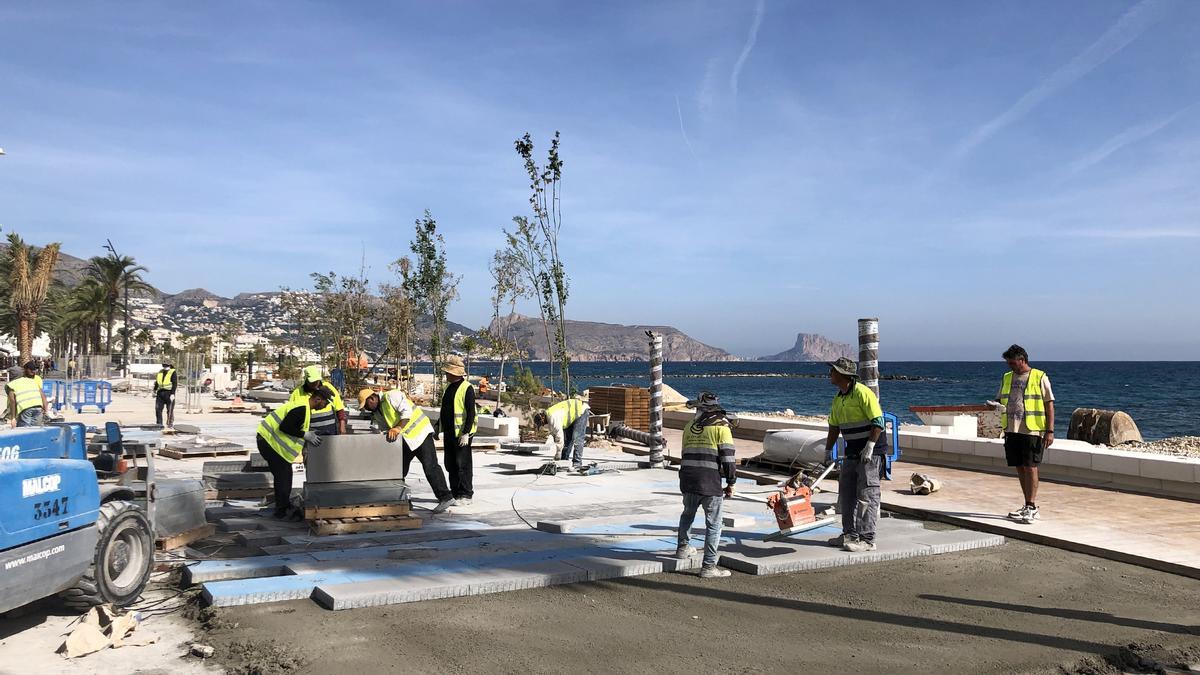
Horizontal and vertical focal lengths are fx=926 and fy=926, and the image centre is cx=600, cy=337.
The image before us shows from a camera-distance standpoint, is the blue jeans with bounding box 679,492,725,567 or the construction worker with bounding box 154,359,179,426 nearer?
the blue jeans with bounding box 679,492,725,567

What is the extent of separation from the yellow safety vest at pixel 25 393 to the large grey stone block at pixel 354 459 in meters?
6.65

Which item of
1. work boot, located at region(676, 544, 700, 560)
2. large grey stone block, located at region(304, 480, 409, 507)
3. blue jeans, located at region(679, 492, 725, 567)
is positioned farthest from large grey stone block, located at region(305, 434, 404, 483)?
blue jeans, located at region(679, 492, 725, 567)

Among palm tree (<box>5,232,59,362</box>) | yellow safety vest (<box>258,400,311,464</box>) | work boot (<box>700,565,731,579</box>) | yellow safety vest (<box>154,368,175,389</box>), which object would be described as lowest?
work boot (<box>700,565,731,579</box>)

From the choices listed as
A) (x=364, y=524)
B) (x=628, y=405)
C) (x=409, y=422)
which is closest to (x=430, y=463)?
(x=409, y=422)

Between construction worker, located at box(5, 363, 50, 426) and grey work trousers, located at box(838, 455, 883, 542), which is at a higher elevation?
construction worker, located at box(5, 363, 50, 426)

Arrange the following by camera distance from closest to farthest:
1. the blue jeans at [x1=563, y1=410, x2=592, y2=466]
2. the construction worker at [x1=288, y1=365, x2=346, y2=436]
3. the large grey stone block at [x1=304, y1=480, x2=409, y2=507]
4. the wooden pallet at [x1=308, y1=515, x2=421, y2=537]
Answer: the wooden pallet at [x1=308, y1=515, x2=421, y2=537]
the large grey stone block at [x1=304, y1=480, x2=409, y2=507]
the construction worker at [x1=288, y1=365, x2=346, y2=436]
the blue jeans at [x1=563, y1=410, x2=592, y2=466]

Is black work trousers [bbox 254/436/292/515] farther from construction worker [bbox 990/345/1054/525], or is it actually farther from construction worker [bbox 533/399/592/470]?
construction worker [bbox 990/345/1054/525]

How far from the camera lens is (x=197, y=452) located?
16359 millimetres

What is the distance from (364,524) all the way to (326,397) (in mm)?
1673

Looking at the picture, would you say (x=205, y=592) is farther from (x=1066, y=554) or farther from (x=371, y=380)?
(x=371, y=380)

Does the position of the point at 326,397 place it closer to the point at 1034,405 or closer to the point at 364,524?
the point at 364,524

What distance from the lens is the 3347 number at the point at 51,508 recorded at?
5523 mm

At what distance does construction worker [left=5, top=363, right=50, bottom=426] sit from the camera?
13500 mm

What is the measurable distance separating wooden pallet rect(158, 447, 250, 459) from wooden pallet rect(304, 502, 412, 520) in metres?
8.16
